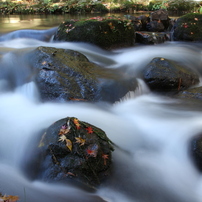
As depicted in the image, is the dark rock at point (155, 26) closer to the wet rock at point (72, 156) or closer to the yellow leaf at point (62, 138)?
the wet rock at point (72, 156)

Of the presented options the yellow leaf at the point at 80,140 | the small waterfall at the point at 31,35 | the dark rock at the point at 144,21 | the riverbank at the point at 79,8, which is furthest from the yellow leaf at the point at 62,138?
the riverbank at the point at 79,8

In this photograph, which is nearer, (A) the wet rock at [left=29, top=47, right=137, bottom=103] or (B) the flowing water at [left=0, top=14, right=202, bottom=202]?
(B) the flowing water at [left=0, top=14, right=202, bottom=202]

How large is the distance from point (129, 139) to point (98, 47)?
170 inches

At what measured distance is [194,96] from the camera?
179 inches

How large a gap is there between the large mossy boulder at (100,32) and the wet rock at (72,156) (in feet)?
16.2

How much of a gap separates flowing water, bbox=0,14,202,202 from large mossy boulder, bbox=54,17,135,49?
2282 mm

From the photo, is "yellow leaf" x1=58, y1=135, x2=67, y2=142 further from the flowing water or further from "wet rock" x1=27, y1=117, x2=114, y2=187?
the flowing water

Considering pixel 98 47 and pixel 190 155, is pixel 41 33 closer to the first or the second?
pixel 98 47

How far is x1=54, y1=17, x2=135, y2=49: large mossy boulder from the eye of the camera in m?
6.95

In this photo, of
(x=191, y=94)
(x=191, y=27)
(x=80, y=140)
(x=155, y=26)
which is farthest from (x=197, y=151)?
(x=155, y=26)

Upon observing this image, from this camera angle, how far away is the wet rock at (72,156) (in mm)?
2449

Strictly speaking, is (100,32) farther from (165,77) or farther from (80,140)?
(80,140)

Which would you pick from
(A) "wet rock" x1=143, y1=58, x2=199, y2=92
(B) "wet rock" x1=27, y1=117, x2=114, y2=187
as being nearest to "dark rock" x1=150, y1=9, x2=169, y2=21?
(A) "wet rock" x1=143, y1=58, x2=199, y2=92

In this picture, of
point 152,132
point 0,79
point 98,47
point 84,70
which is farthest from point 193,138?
point 98,47
